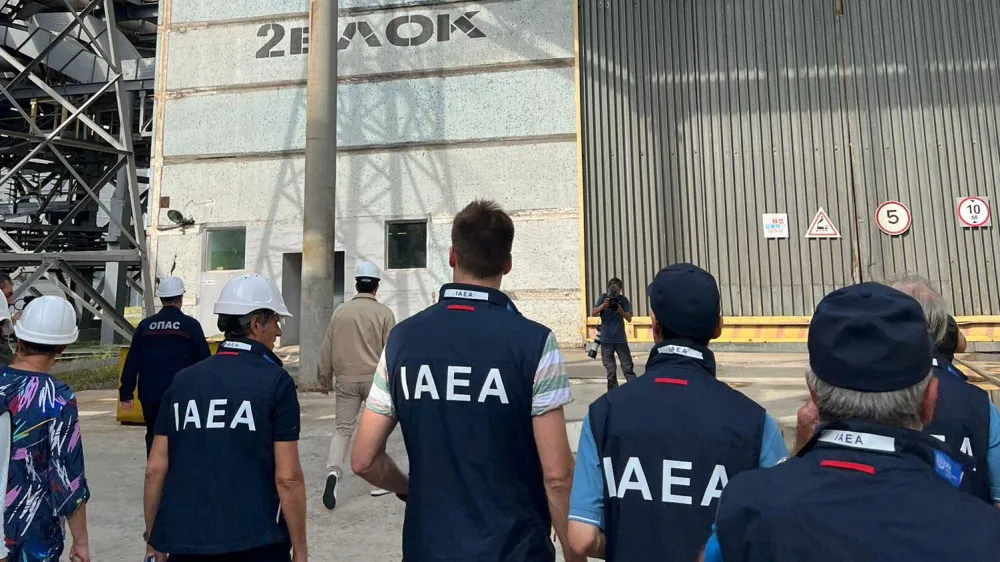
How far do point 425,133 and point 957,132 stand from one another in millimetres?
11536

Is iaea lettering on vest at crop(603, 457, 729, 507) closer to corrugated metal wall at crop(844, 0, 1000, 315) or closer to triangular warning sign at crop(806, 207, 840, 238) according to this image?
triangular warning sign at crop(806, 207, 840, 238)

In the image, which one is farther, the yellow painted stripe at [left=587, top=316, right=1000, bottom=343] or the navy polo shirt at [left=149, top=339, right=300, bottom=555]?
the yellow painted stripe at [left=587, top=316, right=1000, bottom=343]

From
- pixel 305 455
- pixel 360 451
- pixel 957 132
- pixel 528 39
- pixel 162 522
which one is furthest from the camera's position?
pixel 528 39

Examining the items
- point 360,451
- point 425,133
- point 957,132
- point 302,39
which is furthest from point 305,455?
point 957,132

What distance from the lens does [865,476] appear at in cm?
112

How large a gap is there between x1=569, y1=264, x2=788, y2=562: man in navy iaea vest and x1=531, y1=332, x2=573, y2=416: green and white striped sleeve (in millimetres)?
123

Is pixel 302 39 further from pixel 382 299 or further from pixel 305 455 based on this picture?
pixel 305 455

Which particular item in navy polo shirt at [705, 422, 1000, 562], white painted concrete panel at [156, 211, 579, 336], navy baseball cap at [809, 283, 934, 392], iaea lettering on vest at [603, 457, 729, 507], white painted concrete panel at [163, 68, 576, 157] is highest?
white painted concrete panel at [163, 68, 576, 157]

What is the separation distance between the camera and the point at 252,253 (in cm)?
1460

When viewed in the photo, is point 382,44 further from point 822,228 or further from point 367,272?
point 367,272

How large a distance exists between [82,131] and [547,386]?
2093 centimetres

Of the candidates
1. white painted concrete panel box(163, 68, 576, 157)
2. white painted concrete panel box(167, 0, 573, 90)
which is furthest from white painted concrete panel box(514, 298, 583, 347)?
white painted concrete panel box(167, 0, 573, 90)

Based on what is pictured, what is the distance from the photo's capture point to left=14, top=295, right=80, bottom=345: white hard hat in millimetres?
2432

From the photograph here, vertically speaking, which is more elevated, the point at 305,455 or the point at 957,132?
the point at 957,132
